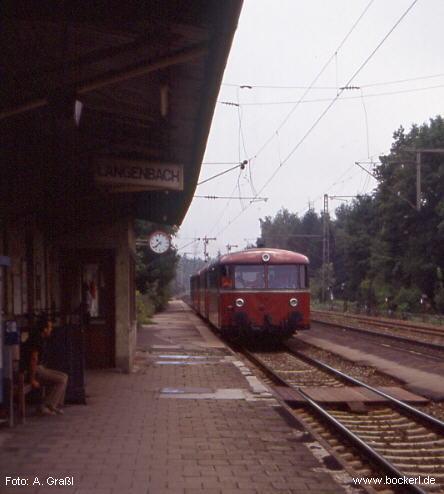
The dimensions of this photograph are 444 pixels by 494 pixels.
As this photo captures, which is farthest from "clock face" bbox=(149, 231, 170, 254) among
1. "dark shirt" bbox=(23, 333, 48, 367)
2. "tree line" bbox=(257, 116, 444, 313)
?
"tree line" bbox=(257, 116, 444, 313)

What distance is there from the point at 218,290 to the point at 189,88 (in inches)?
649

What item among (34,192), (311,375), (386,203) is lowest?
(311,375)

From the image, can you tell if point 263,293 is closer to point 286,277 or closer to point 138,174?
point 286,277

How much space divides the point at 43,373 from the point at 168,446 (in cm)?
252

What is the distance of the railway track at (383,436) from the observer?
27.3 ft

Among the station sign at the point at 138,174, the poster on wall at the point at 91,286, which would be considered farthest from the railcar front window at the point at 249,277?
the station sign at the point at 138,174

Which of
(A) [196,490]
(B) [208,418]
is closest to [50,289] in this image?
(B) [208,418]

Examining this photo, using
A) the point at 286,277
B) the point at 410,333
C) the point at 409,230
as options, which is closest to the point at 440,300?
the point at 409,230

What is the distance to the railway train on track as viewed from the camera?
2325 centimetres

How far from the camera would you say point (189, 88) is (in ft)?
28.0

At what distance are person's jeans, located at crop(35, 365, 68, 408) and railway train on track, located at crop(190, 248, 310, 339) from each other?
1276cm

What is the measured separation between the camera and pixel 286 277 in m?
23.8

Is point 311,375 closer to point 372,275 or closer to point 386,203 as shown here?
point 386,203

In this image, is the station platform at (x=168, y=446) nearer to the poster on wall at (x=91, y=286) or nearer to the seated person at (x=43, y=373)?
the seated person at (x=43, y=373)
